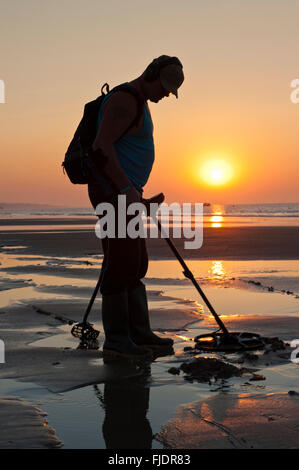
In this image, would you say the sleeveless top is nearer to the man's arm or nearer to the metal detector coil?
the man's arm

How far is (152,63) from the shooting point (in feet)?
15.5

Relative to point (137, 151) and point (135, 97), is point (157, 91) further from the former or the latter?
point (137, 151)

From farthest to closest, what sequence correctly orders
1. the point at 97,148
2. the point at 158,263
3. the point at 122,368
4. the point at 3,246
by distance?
the point at 3,246, the point at 158,263, the point at 97,148, the point at 122,368

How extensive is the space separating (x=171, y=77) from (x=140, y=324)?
2040 mm

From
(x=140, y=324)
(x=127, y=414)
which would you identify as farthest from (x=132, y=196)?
(x=127, y=414)

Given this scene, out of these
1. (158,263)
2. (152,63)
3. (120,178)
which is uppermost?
(152,63)

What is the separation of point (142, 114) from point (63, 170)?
787 mm

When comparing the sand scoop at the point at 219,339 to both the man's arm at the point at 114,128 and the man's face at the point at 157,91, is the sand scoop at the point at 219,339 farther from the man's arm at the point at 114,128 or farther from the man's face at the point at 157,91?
the man's face at the point at 157,91

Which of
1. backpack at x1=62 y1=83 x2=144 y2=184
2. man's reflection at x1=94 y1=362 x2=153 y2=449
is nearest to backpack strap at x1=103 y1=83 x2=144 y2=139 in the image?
backpack at x1=62 y1=83 x2=144 y2=184

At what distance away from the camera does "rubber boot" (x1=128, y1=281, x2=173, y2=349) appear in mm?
4844

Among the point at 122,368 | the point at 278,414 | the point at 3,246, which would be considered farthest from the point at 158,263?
the point at 278,414

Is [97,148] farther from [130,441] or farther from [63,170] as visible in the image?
[130,441]

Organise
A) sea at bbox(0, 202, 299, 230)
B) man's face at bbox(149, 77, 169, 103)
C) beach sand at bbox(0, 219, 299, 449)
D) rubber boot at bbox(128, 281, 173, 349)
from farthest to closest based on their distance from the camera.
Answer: sea at bbox(0, 202, 299, 230) → rubber boot at bbox(128, 281, 173, 349) → man's face at bbox(149, 77, 169, 103) → beach sand at bbox(0, 219, 299, 449)

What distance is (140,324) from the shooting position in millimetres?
4988
